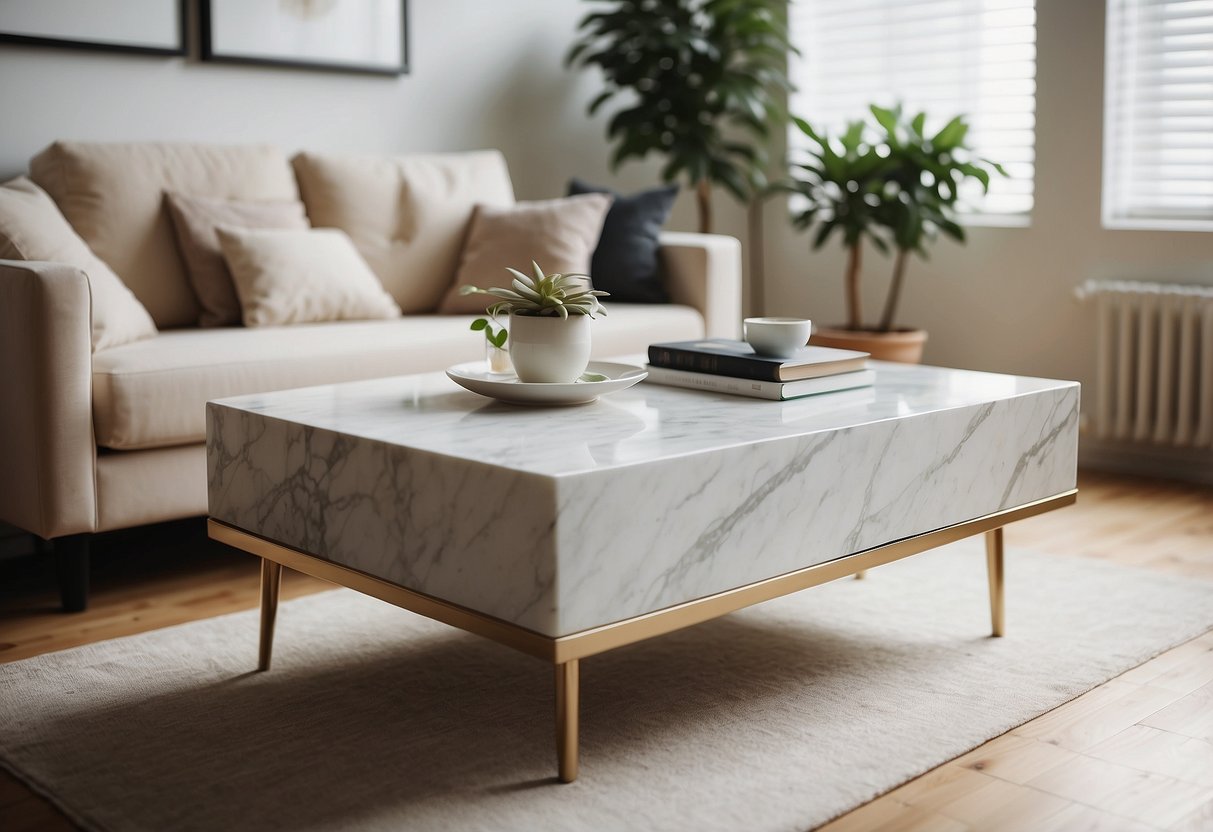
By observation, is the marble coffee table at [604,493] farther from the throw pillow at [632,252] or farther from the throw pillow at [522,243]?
the throw pillow at [632,252]

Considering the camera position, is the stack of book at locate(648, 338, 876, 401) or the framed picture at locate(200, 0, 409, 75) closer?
the stack of book at locate(648, 338, 876, 401)

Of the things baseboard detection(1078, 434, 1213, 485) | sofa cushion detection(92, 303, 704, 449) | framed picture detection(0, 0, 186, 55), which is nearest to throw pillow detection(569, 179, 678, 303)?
sofa cushion detection(92, 303, 704, 449)

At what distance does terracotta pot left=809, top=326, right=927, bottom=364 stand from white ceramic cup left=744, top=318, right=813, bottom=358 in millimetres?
1770

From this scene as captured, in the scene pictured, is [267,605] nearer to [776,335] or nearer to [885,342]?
[776,335]

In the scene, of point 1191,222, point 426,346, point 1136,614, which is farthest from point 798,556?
point 1191,222

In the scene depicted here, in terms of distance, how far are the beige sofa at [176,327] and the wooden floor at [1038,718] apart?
18cm

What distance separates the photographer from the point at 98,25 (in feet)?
10.8

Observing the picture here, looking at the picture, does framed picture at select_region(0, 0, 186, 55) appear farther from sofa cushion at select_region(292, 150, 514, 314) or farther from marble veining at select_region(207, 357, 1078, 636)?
marble veining at select_region(207, 357, 1078, 636)

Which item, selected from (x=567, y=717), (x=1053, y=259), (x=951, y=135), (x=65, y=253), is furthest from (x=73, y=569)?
(x=1053, y=259)

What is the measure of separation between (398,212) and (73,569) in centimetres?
152

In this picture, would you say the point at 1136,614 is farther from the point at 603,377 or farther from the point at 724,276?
the point at 724,276

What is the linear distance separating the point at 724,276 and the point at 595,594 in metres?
2.22

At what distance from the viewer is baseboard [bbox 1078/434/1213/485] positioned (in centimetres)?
366

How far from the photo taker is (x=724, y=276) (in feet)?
12.0
